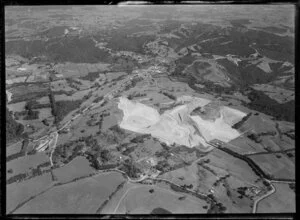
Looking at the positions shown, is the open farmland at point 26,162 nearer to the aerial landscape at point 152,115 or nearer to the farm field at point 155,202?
the aerial landscape at point 152,115

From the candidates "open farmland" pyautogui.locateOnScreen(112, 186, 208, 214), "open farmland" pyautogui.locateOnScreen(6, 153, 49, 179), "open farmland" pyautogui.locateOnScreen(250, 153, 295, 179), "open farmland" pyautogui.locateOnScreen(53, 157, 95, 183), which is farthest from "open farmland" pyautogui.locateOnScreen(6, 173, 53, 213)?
Result: "open farmland" pyautogui.locateOnScreen(250, 153, 295, 179)

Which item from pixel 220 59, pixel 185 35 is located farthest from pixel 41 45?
pixel 220 59

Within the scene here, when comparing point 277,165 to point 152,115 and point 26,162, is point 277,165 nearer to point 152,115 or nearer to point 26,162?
point 152,115

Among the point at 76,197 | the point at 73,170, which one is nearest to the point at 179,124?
→ the point at 73,170

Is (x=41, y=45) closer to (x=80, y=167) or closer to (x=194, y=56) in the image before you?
(x=194, y=56)

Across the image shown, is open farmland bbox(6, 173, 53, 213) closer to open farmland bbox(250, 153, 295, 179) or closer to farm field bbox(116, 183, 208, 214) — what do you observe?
farm field bbox(116, 183, 208, 214)

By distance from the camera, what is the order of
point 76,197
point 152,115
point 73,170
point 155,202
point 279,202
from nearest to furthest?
point 155,202
point 76,197
point 279,202
point 73,170
point 152,115
